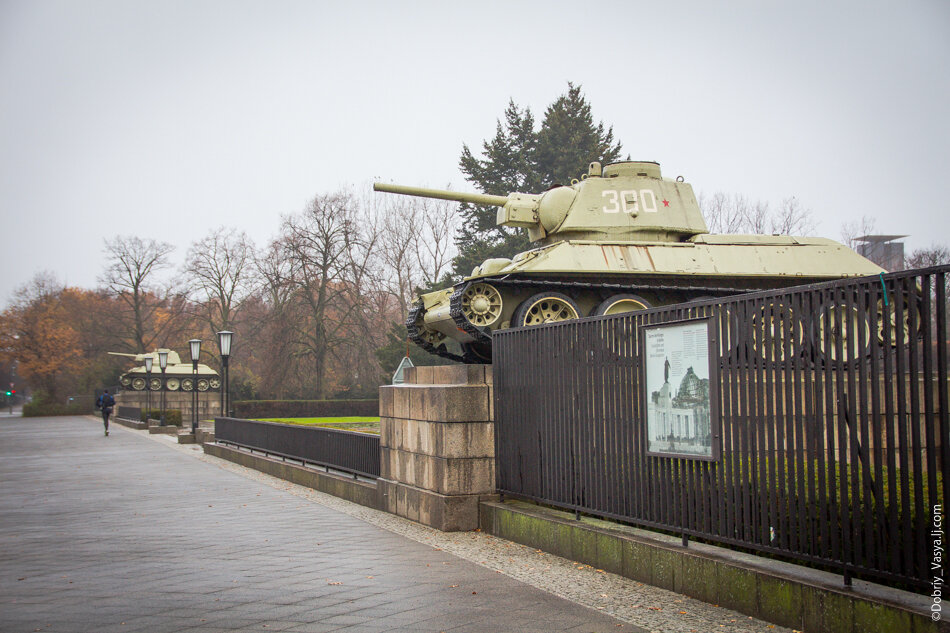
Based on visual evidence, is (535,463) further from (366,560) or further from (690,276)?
(690,276)

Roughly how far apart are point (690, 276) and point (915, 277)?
11259 millimetres

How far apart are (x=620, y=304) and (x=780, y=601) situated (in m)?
11.1

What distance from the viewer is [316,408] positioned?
135 feet

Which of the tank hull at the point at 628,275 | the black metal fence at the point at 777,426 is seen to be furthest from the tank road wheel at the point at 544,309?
the black metal fence at the point at 777,426

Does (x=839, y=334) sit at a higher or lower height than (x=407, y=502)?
higher

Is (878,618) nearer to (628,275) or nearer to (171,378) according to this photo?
(628,275)

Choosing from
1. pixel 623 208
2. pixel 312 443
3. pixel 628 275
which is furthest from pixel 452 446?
pixel 623 208

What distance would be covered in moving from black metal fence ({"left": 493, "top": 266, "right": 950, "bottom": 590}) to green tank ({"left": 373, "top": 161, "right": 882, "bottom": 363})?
25.1 feet

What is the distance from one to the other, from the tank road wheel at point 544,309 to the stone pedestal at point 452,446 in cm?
618

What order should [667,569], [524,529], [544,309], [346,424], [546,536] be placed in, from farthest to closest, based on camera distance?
[346,424], [544,309], [524,529], [546,536], [667,569]

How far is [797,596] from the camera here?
478cm

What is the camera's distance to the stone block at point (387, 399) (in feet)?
33.4

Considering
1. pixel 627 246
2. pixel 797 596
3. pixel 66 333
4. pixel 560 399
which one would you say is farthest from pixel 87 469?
pixel 66 333

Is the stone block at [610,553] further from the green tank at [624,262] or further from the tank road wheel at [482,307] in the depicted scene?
the tank road wheel at [482,307]
